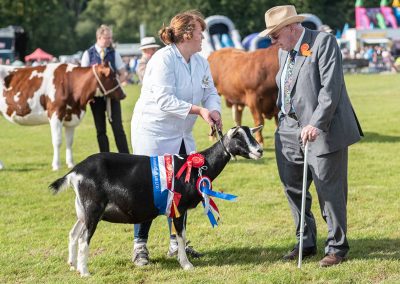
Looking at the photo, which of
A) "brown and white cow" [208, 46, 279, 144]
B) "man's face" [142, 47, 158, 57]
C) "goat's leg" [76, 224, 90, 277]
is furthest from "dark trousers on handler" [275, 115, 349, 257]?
"brown and white cow" [208, 46, 279, 144]

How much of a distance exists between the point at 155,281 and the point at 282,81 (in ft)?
6.58

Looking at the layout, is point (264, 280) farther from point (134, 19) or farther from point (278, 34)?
point (134, 19)

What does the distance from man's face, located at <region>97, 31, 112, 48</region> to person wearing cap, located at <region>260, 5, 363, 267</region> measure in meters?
5.62

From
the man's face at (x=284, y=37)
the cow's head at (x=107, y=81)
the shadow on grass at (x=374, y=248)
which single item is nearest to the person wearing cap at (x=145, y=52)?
the cow's head at (x=107, y=81)

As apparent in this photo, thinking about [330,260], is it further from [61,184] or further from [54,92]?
[54,92]

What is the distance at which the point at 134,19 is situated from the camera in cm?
8175

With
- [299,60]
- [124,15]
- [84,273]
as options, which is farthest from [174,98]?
[124,15]

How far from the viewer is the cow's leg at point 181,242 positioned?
19.8 ft

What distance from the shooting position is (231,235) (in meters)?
7.39

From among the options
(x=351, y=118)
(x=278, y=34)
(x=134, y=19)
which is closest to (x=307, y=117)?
(x=351, y=118)

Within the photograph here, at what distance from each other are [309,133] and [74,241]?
87.9 inches

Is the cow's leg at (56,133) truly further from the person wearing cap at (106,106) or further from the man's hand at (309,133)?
the man's hand at (309,133)

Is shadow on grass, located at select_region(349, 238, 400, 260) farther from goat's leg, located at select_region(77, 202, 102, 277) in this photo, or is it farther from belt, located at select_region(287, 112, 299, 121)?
goat's leg, located at select_region(77, 202, 102, 277)

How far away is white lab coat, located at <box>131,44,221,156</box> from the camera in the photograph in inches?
239
